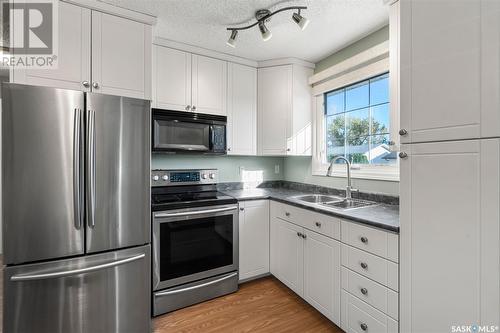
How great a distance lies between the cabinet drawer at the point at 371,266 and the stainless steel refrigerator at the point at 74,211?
1468 mm

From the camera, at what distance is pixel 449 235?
1.10 m

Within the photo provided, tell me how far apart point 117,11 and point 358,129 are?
2.39 metres

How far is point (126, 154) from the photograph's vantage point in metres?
1.64

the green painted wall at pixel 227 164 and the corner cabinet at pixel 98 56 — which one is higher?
the corner cabinet at pixel 98 56

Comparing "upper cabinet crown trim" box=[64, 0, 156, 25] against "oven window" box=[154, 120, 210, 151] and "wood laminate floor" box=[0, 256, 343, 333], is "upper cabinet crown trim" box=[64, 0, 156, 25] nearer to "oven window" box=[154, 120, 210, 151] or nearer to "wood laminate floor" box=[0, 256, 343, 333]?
"oven window" box=[154, 120, 210, 151]

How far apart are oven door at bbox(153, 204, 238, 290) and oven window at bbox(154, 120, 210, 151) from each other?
648 mm

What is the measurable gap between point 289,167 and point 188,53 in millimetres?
1861

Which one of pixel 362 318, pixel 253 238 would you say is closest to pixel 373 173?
pixel 362 318

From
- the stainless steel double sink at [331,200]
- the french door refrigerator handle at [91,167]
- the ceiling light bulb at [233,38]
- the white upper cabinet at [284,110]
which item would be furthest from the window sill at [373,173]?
the french door refrigerator handle at [91,167]

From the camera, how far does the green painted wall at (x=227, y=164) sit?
2566 mm

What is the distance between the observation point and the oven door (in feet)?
6.30

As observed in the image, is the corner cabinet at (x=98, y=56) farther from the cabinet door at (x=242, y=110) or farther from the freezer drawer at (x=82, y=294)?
the freezer drawer at (x=82, y=294)

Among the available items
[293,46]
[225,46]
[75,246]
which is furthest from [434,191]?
[225,46]

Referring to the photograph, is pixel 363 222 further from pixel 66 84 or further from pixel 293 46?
pixel 66 84
